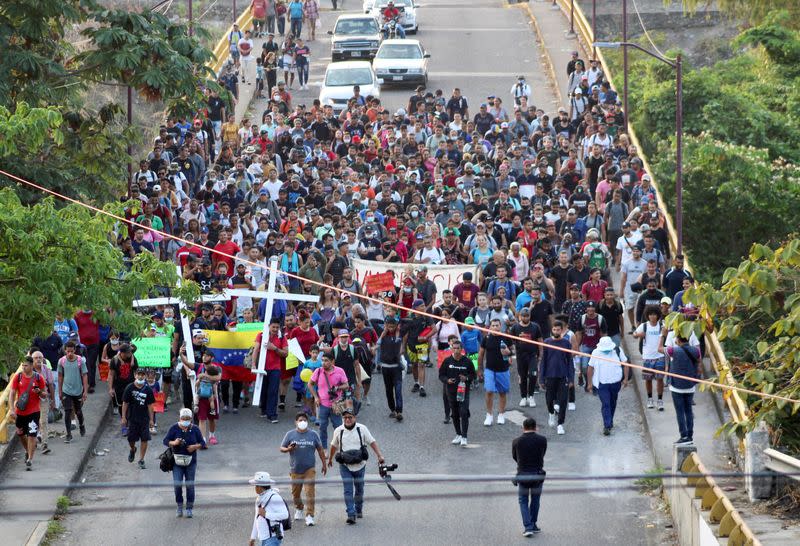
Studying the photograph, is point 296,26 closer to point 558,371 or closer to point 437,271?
point 437,271

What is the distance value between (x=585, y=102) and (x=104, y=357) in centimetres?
1693

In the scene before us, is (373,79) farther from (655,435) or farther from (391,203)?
(655,435)

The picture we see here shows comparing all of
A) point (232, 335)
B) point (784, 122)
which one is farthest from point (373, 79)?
point (232, 335)

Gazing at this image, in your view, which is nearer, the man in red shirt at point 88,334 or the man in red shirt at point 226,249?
the man in red shirt at point 88,334

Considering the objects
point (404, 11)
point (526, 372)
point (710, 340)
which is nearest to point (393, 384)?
point (526, 372)

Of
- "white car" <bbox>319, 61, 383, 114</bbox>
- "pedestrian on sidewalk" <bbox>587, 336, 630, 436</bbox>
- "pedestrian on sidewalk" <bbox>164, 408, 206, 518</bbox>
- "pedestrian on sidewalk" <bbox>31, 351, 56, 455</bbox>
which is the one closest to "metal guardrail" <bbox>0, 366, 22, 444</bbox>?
"pedestrian on sidewalk" <bbox>31, 351, 56, 455</bbox>

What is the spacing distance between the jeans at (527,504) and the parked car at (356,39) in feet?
98.3

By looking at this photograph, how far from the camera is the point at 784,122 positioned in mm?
38875

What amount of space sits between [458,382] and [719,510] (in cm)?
442

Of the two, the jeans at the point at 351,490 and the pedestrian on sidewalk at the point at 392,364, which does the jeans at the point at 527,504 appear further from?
the pedestrian on sidewalk at the point at 392,364

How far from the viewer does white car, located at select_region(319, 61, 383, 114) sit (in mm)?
37281

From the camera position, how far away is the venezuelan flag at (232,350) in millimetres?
20328

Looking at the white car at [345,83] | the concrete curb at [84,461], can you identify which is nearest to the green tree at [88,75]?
the concrete curb at [84,461]

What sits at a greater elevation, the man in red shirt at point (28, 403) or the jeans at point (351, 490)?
the man in red shirt at point (28, 403)
